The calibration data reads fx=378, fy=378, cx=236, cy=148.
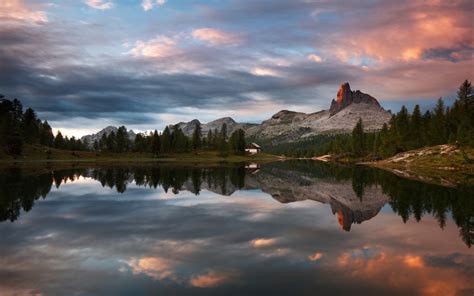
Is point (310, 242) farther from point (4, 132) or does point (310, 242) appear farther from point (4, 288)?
point (4, 132)

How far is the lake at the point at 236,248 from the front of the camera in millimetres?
12391

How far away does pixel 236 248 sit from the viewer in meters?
17.3

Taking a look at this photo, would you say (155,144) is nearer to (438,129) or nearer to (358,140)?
(358,140)

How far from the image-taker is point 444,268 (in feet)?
47.3

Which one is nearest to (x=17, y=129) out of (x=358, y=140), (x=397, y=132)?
(x=397, y=132)

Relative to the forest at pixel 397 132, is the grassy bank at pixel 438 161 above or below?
below

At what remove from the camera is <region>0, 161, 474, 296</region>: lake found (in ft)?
40.7

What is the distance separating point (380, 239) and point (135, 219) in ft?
49.5

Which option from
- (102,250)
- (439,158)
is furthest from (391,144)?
(102,250)

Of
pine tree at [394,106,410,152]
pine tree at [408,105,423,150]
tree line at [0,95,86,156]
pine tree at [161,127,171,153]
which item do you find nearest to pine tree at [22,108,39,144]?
tree line at [0,95,86,156]

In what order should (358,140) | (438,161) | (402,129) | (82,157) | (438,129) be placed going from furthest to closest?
(358,140) → (82,157) → (402,129) → (438,129) → (438,161)

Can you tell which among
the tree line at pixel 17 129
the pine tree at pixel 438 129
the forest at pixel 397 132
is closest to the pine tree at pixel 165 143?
the forest at pixel 397 132

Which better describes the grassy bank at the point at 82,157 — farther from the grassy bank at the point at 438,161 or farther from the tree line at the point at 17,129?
the grassy bank at the point at 438,161

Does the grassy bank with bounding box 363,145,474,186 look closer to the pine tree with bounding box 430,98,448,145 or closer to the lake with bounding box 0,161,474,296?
the pine tree with bounding box 430,98,448,145
